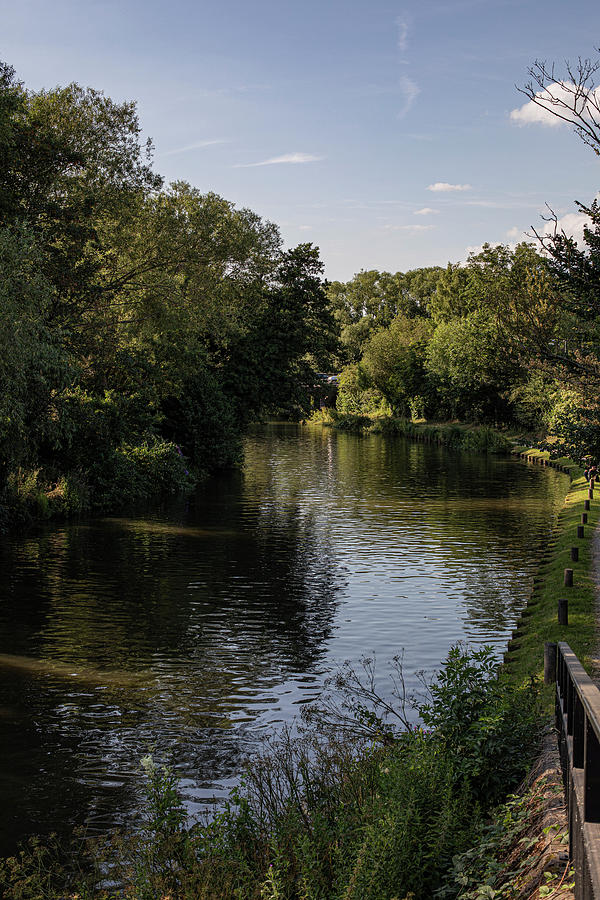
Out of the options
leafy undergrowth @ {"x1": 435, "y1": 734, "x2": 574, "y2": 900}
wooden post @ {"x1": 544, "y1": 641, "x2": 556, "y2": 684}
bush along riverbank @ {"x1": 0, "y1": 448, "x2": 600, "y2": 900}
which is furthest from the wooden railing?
wooden post @ {"x1": 544, "y1": 641, "x2": 556, "y2": 684}

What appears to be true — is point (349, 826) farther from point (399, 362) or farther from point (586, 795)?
point (399, 362)

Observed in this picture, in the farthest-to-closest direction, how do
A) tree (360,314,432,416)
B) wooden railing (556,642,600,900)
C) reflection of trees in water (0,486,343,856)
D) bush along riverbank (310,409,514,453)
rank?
1. tree (360,314,432,416)
2. bush along riverbank (310,409,514,453)
3. reflection of trees in water (0,486,343,856)
4. wooden railing (556,642,600,900)

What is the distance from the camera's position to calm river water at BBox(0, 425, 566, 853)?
12086mm

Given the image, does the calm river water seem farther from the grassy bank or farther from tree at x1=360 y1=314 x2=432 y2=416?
tree at x1=360 y1=314 x2=432 y2=416

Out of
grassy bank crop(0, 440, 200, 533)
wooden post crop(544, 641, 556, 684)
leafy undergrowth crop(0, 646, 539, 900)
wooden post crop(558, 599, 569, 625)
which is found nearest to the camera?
leafy undergrowth crop(0, 646, 539, 900)

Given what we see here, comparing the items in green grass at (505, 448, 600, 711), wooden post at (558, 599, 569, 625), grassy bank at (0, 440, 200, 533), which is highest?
grassy bank at (0, 440, 200, 533)

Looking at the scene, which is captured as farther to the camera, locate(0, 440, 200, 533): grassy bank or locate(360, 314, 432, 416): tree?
locate(360, 314, 432, 416): tree

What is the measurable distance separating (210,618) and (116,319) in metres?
20.8

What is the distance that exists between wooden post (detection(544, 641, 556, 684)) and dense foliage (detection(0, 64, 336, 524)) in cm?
1512

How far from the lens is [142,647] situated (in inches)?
695

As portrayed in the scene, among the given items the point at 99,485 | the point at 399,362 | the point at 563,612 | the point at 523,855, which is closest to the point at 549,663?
the point at 563,612

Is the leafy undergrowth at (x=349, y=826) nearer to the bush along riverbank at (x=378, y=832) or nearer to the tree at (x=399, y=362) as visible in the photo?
the bush along riverbank at (x=378, y=832)

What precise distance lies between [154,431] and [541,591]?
27.8 m

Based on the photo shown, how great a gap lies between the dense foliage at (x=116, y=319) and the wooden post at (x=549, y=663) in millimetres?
15122
